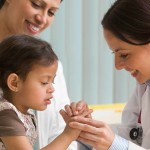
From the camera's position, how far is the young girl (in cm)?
119

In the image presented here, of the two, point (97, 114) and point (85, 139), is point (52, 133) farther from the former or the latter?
point (97, 114)

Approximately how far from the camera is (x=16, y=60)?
3.92ft

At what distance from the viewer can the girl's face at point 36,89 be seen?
1.21 m

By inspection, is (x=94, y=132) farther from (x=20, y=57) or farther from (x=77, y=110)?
(x=20, y=57)

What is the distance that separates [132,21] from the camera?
126 centimetres

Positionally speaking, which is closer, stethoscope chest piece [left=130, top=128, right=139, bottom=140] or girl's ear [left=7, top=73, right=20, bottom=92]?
girl's ear [left=7, top=73, right=20, bottom=92]

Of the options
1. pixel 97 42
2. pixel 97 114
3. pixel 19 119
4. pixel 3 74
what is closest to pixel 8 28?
pixel 3 74

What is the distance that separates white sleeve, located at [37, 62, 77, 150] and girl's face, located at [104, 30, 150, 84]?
397mm

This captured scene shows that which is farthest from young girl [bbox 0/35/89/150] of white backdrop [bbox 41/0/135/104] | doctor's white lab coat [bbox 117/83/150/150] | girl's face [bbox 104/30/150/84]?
white backdrop [bbox 41/0/135/104]

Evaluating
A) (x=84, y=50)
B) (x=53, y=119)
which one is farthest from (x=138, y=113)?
(x=84, y=50)

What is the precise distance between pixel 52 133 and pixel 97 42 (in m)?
0.98

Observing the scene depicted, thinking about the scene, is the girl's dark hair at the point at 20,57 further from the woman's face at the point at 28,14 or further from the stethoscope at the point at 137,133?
the stethoscope at the point at 137,133

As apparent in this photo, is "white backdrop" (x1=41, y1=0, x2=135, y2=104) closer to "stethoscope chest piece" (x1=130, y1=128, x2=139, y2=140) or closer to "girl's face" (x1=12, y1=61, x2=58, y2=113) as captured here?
"stethoscope chest piece" (x1=130, y1=128, x2=139, y2=140)

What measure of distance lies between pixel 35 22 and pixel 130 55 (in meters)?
0.45
